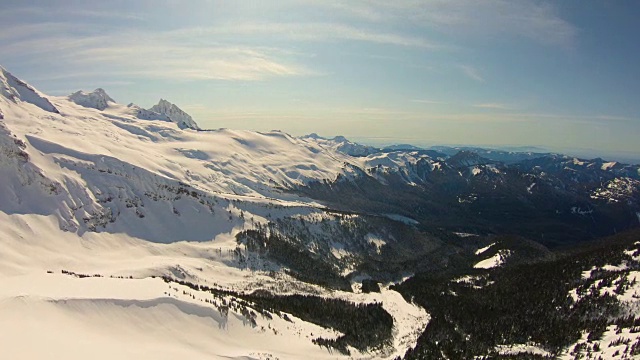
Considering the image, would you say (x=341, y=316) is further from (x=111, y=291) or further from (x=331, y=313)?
(x=111, y=291)

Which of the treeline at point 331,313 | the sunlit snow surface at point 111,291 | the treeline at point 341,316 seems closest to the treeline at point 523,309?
the sunlit snow surface at point 111,291

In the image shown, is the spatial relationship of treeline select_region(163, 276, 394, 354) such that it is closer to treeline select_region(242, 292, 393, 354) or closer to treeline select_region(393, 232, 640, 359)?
treeline select_region(242, 292, 393, 354)

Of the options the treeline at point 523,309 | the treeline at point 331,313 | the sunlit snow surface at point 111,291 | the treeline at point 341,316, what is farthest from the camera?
the treeline at point 341,316

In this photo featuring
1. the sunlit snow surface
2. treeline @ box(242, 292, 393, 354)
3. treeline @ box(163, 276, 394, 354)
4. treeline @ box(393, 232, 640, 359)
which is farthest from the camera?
treeline @ box(242, 292, 393, 354)

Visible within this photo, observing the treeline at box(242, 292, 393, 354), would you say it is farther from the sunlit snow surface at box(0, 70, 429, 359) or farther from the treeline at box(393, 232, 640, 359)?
the treeline at box(393, 232, 640, 359)

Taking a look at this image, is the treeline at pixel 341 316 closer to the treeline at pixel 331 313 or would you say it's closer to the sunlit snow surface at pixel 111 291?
the treeline at pixel 331 313

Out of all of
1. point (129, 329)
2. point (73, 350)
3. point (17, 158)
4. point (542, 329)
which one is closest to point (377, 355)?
point (542, 329)

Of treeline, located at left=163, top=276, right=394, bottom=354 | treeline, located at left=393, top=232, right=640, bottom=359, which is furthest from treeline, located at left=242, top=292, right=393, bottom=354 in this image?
treeline, located at left=393, top=232, right=640, bottom=359

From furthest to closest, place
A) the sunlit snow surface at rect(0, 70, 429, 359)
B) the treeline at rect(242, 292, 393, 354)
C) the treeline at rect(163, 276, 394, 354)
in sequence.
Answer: the treeline at rect(242, 292, 393, 354) < the treeline at rect(163, 276, 394, 354) < the sunlit snow surface at rect(0, 70, 429, 359)

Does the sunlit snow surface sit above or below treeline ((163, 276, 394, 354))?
above

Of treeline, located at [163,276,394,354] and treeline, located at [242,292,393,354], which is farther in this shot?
treeline, located at [242,292,393,354]

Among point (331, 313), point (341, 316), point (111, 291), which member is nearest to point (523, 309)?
point (341, 316)

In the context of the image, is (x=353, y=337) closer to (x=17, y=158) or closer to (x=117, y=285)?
(x=117, y=285)
